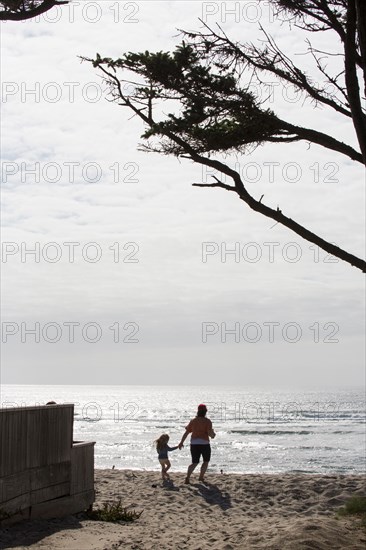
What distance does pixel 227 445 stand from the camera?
47.8 metres

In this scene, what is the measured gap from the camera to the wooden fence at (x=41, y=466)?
8.97 m

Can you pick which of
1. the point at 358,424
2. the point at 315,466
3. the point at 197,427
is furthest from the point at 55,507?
the point at 358,424

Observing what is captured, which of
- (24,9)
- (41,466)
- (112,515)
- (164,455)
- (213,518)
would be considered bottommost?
(213,518)

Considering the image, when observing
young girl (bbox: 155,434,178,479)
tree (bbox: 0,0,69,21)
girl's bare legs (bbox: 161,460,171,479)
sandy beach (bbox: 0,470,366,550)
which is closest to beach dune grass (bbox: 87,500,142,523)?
sandy beach (bbox: 0,470,366,550)

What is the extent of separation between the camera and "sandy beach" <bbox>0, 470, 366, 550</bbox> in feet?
28.1

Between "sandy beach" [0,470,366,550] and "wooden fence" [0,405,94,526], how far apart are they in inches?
8.0

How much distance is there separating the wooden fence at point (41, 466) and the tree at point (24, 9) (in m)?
4.24

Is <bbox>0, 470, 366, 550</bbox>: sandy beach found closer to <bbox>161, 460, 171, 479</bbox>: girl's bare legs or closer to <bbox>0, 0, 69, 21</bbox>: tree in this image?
<bbox>161, 460, 171, 479</bbox>: girl's bare legs

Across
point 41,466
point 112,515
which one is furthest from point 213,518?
point 41,466

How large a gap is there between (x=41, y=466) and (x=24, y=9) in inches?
217

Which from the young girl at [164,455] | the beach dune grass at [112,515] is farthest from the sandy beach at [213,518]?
the young girl at [164,455]

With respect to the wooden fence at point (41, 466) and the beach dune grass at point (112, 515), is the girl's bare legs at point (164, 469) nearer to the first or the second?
the wooden fence at point (41, 466)

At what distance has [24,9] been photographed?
25.3 ft

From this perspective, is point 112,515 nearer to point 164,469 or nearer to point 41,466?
point 41,466
